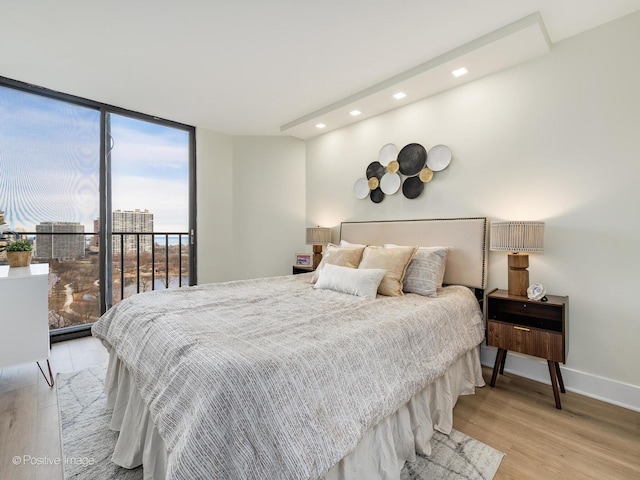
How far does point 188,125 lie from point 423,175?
3.19m

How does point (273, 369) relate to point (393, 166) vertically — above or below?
below

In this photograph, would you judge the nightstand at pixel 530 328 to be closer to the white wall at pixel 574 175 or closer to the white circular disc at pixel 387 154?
the white wall at pixel 574 175

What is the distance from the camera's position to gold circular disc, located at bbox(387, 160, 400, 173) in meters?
3.15

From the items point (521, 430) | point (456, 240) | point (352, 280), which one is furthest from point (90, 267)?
point (521, 430)

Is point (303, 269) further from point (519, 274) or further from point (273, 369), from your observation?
point (273, 369)

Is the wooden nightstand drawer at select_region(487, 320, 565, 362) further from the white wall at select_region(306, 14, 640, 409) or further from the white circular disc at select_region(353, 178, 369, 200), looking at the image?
the white circular disc at select_region(353, 178, 369, 200)

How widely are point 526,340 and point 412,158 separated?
1901 mm

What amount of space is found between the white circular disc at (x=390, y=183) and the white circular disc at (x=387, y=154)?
0.15 m

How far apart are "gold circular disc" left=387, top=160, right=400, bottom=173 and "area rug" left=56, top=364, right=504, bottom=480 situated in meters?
2.38

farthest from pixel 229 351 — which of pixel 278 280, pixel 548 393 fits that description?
pixel 548 393

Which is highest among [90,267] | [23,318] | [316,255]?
[316,255]

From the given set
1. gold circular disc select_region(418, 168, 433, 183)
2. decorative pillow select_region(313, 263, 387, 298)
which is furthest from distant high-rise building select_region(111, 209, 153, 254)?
gold circular disc select_region(418, 168, 433, 183)

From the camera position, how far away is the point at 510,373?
2.47 meters

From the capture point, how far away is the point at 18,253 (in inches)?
100
